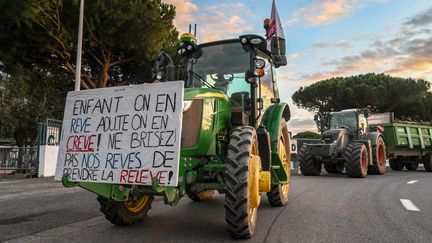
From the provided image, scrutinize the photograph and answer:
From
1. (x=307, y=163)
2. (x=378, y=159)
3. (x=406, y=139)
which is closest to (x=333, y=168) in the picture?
(x=378, y=159)

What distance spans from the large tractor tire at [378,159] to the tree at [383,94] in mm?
23639

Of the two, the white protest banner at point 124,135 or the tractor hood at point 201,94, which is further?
the tractor hood at point 201,94

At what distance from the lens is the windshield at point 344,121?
16078 millimetres

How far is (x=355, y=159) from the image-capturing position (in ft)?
45.9

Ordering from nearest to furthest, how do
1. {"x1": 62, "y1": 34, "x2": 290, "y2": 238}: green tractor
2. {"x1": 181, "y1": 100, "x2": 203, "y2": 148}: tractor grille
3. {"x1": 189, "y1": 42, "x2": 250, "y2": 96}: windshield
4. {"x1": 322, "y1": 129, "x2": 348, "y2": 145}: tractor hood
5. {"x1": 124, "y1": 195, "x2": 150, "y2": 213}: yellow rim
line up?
{"x1": 62, "y1": 34, "x2": 290, "y2": 238}: green tractor
{"x1": 181, "y1": 100, "x2": 203, "y2": 148}: tractor grille
{"x1": 124, "y1": 195, "x2": 150, "y2": 213}: yellow rim
{"x1": 189, "y1": 42, "x2": 250, "y2": 96}: windshield
{"x1": 322, "y1": 129, "x2": 348, "y2": 145}: tractor hood

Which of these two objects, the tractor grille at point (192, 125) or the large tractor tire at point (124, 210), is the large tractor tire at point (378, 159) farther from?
the tractor grille at point (192, 125)

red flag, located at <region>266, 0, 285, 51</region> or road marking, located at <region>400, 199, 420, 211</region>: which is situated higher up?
red flag, located at <region>266, 0, 285, 51</region>

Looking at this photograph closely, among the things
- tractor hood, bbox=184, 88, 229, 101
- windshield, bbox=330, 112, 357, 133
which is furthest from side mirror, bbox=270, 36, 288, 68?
windshield, bbox=330, 112, 357, 133

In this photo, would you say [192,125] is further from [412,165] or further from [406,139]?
[412,165]

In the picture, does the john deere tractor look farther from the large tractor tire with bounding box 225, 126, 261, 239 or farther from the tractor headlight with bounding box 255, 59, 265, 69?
the large tractor tire with bounding box 225, 126, 261, 239

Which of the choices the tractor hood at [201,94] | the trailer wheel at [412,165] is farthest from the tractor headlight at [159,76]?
the trailer wheel at [412,165]

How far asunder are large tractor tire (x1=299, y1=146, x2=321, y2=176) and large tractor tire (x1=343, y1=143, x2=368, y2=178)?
4.85 ft

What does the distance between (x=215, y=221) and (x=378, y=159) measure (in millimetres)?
12119

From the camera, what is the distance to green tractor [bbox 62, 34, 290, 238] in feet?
15.1
